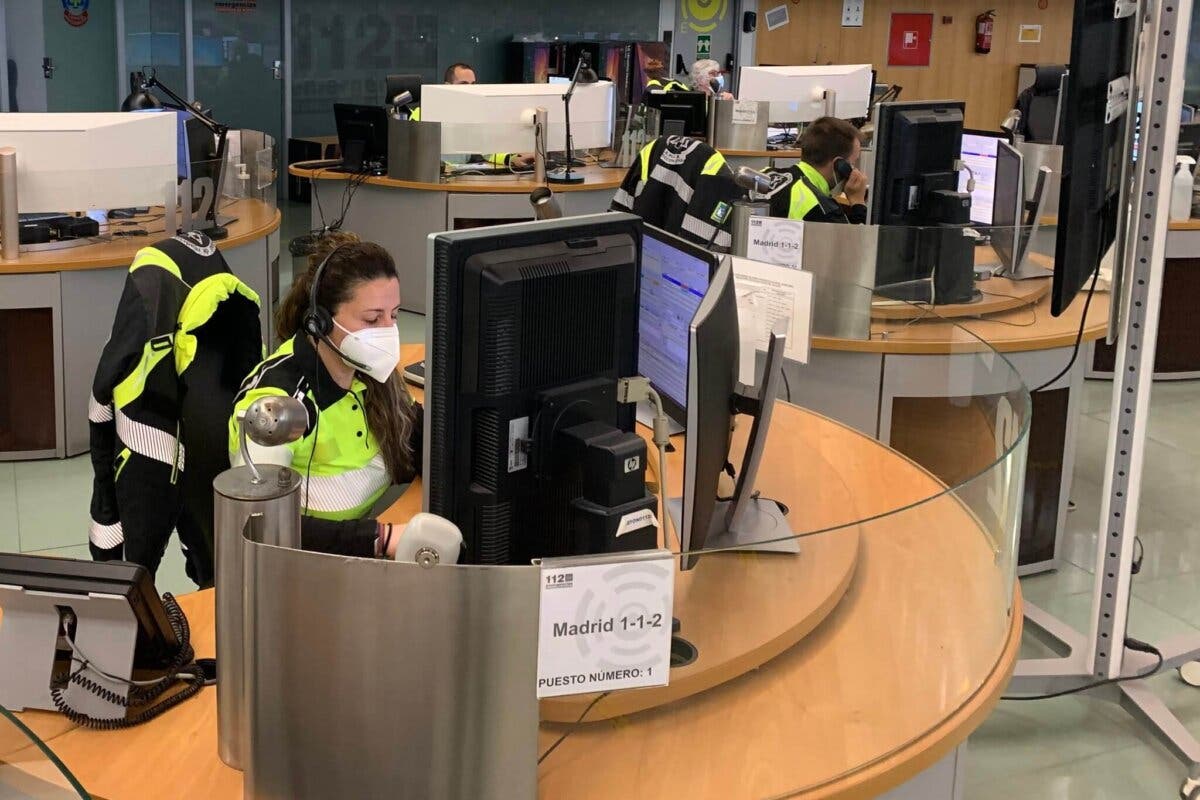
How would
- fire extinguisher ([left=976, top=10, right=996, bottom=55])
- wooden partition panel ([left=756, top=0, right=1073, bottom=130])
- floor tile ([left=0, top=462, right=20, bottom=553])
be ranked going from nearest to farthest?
floor tile ([left=0, top=462, right=20, bottom=553])
wooden partition panel ([left=756, top=0, right=1073, bottom=130])
fire extinguisher ([left=976, top=10, right=996, bottom=55])

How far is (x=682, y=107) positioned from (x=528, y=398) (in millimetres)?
6713

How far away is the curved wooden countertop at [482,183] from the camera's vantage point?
7.21 meters

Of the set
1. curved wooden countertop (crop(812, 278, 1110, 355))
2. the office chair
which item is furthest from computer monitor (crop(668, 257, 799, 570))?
the office chair

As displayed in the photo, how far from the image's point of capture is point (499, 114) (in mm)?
7449

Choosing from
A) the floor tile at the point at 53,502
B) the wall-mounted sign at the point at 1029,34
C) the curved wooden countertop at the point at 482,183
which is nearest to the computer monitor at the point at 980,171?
the curved wooden countertop at the point at 482,183

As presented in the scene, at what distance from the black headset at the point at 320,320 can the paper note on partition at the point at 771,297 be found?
0.89 metres

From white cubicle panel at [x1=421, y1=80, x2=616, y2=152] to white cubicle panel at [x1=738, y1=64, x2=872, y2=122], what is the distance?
6.05 feet

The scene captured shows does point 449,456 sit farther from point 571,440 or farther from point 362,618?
point 362,618

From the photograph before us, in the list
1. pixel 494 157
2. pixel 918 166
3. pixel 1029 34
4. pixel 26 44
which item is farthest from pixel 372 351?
pixel 1029 34

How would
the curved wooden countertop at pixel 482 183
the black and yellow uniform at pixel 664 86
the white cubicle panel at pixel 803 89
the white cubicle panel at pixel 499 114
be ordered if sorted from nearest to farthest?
the curved wooden countertop at pixel 482 183
the white cubicle panel at pixel 499 114
the black and yellow uniform at pixel 664 86
the white cubicle panel at pixel 803 89

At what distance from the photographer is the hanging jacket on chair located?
9.45 ft

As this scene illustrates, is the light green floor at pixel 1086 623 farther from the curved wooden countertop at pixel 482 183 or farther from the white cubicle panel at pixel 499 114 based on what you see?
the white cubicle panel at pixel 499 114

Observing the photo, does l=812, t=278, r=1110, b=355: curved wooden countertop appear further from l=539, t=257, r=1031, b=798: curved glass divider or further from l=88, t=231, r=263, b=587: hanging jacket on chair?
l=88, t=231, r=263, b=587: hanging jacket on chair

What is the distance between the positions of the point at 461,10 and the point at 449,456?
1118cm
